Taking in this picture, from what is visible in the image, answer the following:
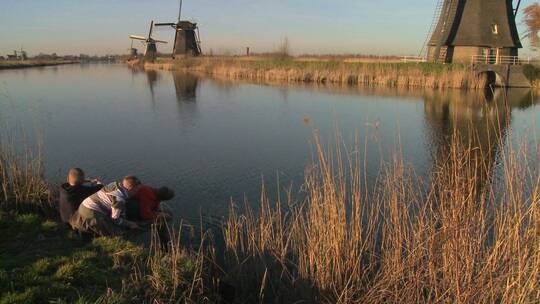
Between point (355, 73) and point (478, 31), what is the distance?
26.7 ft

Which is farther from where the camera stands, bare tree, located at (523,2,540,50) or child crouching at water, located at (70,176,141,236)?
bare tree, located at (523,2,540,50)

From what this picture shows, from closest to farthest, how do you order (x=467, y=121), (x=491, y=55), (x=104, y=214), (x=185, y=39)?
(x=104, y=214) < (x=467, y=121) < (x=491, y=55) < (x=185, y=39)

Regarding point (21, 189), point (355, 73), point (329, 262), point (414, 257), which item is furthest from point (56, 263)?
point (355, 73)

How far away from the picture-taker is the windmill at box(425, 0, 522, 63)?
1009 inches

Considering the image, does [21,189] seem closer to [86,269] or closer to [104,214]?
[104,214]

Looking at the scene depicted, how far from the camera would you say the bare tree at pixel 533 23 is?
27.7 m

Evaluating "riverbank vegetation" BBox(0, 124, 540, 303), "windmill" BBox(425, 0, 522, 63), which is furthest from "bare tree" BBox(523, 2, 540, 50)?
"riverbank vegetation" BBox(0, 124, 540, 303)

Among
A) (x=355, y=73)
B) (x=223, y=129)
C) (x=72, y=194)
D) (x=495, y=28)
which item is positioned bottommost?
(x=72, y=194)

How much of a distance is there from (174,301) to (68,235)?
1558 millimetres

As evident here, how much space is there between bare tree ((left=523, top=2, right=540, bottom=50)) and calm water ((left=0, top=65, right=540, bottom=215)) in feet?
38.4

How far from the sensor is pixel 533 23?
28016 millimetres

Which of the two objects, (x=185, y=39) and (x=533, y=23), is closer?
(x=533, y=23)

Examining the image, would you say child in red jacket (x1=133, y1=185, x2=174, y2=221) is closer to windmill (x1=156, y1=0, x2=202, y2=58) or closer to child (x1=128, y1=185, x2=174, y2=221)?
child (x1=128, y1=185, x2=174, y2=221)

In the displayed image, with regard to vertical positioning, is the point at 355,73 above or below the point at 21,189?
above
